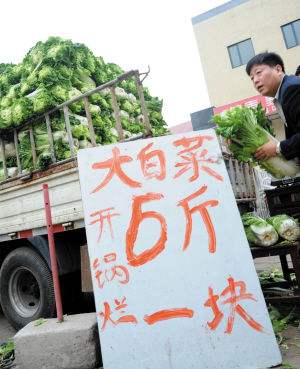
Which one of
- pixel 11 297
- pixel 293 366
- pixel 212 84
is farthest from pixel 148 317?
pixel 212 84

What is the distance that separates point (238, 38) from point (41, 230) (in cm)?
1701

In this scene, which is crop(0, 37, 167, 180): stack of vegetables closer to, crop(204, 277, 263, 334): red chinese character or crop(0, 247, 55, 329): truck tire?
crop(0, 247, 55, 329): truck tire

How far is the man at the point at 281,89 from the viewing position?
277 cm

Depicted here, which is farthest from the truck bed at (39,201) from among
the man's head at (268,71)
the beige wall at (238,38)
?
the beige wall at (238,38)

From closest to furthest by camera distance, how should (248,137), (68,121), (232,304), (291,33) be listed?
(232,304) → (248,137) → (68,121) → (291,33)

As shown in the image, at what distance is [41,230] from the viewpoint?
14.5ft

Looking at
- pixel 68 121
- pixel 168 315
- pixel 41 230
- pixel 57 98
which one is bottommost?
pixel 168 315

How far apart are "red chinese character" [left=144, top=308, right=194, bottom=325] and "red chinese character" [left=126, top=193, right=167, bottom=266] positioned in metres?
0.37

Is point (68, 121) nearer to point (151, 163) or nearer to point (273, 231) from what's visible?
point (151, 163)

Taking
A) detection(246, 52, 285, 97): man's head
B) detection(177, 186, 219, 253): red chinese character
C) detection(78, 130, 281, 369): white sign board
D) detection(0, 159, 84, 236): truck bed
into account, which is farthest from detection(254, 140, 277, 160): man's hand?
detection(0, 159, 84, 236): truck bed

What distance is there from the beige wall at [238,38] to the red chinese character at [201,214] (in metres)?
16.4

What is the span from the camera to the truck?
4.12 m

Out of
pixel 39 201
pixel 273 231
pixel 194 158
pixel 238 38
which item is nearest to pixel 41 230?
pixel 39 201

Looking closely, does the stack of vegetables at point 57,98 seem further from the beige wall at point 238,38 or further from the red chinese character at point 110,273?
the beige wall at point 238,38
